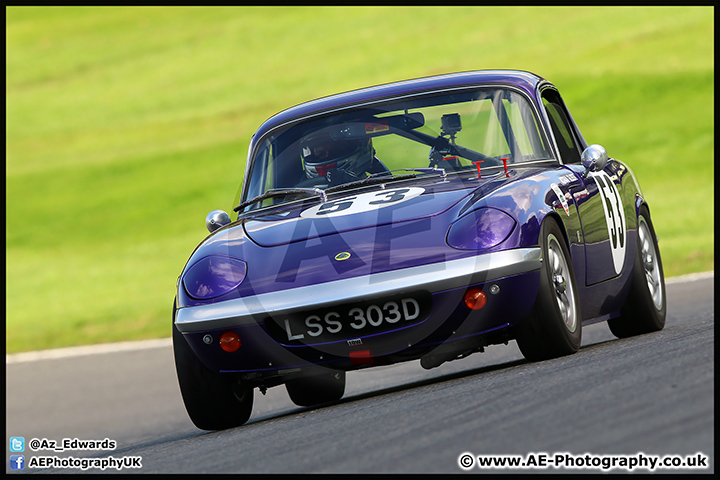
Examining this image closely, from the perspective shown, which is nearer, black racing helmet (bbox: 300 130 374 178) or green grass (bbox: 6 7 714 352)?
black racing helmet (bbox: 300 130 374 178)

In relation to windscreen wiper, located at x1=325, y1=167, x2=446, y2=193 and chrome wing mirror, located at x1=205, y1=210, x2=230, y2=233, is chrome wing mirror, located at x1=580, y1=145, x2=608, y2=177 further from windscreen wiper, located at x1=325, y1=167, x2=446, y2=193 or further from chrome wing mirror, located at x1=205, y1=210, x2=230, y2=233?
chrome wing mirror, located at x1=205, y1=210, x2=230, y2=233

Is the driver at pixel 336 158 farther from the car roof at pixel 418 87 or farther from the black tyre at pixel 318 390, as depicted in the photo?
the black tyre at pixel 318 390

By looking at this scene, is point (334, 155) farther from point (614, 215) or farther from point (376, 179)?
point (614, 215)

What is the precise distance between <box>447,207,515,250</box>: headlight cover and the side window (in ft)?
5.21

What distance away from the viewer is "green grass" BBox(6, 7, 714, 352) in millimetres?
21391

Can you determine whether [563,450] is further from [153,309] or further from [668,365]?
[153,309]

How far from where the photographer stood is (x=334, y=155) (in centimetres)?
633

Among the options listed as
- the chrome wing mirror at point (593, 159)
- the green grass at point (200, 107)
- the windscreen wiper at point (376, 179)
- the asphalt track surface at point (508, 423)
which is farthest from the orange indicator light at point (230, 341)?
the green grass at point (200, 107)

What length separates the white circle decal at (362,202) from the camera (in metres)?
5.34

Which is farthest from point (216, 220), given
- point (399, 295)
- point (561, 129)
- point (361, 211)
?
point (561, 129)

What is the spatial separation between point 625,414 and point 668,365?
2.78ft

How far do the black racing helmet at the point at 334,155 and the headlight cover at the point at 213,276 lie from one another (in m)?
1.21

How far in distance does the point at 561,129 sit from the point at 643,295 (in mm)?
1177

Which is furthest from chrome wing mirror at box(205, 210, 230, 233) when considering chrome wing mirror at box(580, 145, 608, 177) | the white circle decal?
chrome wing mirror at box(580, 145, 608, 177)
